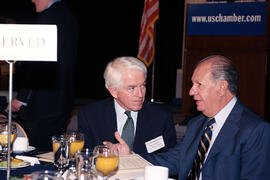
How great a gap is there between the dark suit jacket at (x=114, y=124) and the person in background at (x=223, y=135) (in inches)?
17.2

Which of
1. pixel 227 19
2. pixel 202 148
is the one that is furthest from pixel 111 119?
pixel 227 19

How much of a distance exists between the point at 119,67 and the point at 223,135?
99 cm

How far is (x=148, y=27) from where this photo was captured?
26.0 feet

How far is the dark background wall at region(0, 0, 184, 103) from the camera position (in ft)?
39.1

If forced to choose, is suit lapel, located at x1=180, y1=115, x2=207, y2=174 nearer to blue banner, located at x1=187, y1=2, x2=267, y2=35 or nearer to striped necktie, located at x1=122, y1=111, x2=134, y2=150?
striped necktie, located at x1=122, y1=111, x2=134, y2=150

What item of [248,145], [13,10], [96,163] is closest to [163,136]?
[248,145]

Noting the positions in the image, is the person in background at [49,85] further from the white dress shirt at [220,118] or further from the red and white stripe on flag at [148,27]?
the red and white stripe on flag at [148,27]

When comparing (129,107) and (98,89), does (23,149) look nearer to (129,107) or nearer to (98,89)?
(129,107)

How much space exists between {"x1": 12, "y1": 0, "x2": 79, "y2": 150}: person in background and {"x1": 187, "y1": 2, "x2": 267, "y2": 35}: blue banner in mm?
3185

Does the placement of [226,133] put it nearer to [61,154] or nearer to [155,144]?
[155,144]

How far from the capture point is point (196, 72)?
2277 millimetres

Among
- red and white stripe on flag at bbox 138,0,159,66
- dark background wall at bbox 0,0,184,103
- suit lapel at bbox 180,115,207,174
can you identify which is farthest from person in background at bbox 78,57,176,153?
dark background wall at bbox 0,0,184,103

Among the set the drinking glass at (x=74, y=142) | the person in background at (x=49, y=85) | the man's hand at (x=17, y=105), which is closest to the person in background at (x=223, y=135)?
the drinking glass at (x=74, y=142)

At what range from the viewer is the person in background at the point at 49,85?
3545mm
